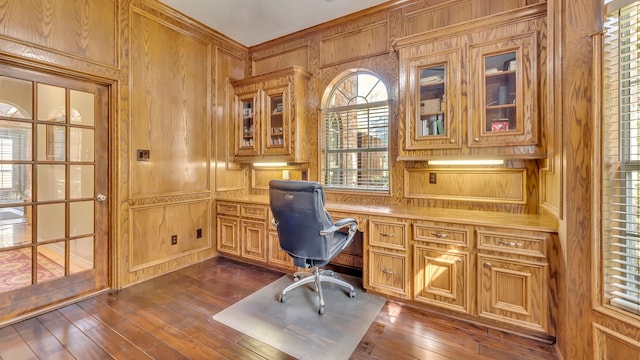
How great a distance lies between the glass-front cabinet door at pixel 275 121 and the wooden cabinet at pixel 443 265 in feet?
6.65

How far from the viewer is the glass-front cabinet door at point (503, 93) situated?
7.18 feet

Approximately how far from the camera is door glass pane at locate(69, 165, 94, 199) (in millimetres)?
2520

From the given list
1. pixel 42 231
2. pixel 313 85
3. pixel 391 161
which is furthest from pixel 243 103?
pixel 42 231

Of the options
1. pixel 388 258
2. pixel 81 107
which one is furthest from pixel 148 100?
pixel 388 258

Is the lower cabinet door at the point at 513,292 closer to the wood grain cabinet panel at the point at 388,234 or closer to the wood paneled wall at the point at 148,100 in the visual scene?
the wood grain cabinet panel at the point at 388,234

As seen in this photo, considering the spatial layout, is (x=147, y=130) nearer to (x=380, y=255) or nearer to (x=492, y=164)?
(x=380, y=255)

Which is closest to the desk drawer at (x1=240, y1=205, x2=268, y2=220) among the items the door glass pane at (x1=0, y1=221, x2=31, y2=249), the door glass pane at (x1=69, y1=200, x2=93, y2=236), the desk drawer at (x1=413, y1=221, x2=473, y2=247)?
the door glass pane at (x1=69, y1=200, x2=93, y2=236)

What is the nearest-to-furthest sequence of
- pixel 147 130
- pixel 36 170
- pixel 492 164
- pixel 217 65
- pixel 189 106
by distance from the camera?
pixel 36 170 < pixel 492 164 < pixel 147 130 < pixel 189 106 < pixel 217 65

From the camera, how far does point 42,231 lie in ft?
7.67

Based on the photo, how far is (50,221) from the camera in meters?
2.39

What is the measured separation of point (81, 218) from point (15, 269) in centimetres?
57

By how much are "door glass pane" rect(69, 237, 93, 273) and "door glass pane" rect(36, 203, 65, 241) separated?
15 cm

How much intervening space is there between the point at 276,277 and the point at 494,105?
110 inches

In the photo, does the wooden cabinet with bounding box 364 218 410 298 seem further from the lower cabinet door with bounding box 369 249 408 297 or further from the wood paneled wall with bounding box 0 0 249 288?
the wood paneled wall with bounding box 0 0 249 288
